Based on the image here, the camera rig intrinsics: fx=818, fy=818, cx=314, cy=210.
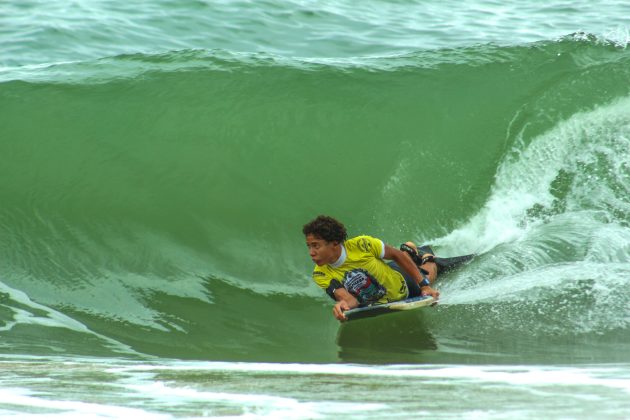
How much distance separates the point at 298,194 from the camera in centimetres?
889

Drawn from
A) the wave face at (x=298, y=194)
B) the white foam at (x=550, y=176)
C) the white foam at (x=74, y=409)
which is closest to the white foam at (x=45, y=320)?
the wave face at (x=298, y=194)

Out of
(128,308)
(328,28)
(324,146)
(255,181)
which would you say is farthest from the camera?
(328,28)

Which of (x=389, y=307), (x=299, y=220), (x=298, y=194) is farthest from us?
(x=298, y=194)

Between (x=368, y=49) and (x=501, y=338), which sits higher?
(x=368, y=49)

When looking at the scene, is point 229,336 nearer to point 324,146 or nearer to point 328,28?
point 324,146

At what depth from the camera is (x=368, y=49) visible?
13.3 meters

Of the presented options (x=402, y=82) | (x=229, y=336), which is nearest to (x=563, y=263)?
(x=229, y=336)

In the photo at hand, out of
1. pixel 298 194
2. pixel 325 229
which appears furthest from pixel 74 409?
pixel 298 194

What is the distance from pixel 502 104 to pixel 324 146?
236 cm

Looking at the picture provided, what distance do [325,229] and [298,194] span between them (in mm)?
3011

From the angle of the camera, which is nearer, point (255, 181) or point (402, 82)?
point (255, 181)

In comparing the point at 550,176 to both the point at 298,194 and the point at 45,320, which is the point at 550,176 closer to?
the point at 298,194

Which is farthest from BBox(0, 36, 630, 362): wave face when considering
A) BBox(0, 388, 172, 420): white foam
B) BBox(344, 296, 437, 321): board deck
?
BBox(0, 388, 172, 420): white foam

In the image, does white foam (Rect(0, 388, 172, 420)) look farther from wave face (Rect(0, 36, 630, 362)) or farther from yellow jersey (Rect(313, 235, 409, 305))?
yellow jersey (Rect(313, 235, 409, 305))
